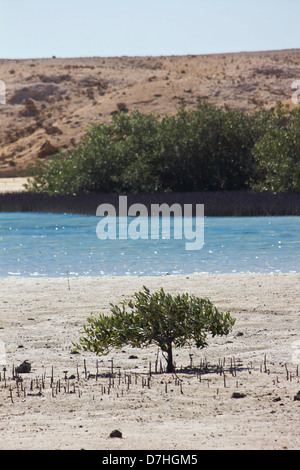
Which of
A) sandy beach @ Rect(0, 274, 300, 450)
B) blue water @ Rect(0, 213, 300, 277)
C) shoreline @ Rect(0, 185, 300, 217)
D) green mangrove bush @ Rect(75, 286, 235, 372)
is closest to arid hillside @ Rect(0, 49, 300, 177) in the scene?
shoreline @ Rect(0, 185, 300, 217)

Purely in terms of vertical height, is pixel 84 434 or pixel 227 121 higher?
pixel 227 121

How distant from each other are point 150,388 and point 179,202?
26754 mm

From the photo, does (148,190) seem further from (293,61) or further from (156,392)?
(293,61)

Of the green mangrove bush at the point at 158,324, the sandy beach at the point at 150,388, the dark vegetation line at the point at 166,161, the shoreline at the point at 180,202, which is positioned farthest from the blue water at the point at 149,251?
the green mangrove bush at the point at 158,324

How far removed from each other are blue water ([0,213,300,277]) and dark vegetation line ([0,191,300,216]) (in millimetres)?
799

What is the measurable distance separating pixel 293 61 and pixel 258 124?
152 feet

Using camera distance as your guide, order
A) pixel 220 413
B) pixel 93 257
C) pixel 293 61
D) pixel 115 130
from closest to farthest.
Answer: pixel 220 413 → pixel 93 257 → pixel 115 130 → pixel 293 61

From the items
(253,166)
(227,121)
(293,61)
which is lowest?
(253,166)

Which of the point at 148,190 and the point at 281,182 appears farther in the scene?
the point at 148,190

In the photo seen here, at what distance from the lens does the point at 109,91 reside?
250ft

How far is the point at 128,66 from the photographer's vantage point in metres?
92.8

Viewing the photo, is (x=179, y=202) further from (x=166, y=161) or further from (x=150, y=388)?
(x=150, y=388)

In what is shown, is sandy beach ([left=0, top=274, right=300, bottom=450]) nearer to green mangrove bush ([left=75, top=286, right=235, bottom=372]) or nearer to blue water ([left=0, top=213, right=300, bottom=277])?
green mangrove bush ([left=75, top=286, right=235, bottom=372])

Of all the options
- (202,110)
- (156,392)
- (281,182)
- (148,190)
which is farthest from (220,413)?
(202,110)
